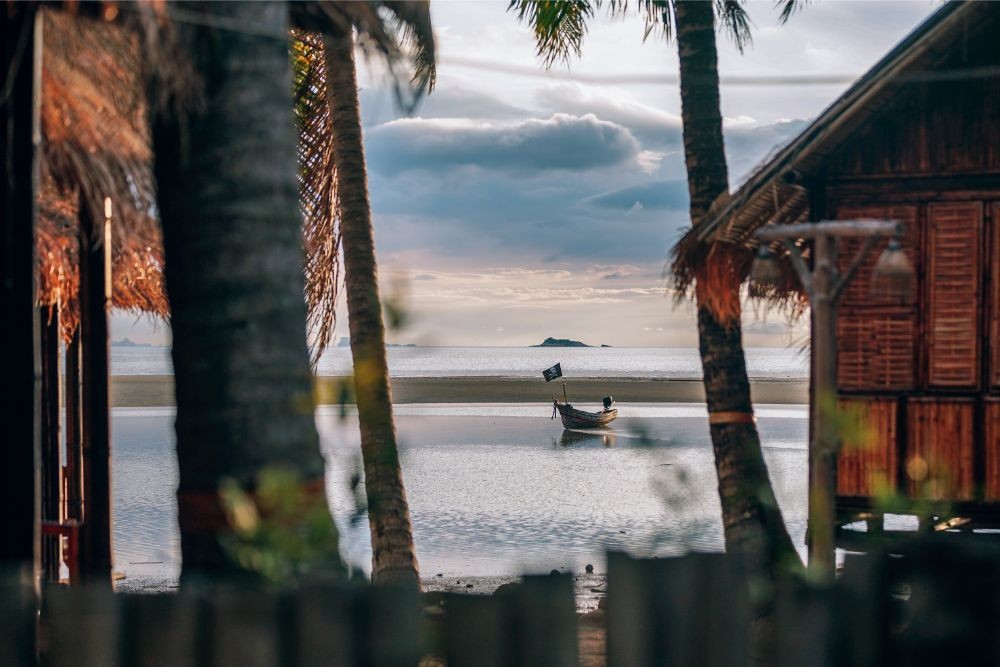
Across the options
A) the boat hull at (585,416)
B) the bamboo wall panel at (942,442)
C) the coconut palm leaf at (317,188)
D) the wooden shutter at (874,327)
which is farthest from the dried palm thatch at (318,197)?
the boat hull at (585,416)

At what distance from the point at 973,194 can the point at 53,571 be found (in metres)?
8.14

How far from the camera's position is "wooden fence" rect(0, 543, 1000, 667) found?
294 centimetres

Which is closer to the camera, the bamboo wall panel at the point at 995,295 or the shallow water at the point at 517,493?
the bamboo wall panel at the point at 995,295

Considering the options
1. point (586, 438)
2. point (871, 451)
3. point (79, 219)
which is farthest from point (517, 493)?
point (79, 219)

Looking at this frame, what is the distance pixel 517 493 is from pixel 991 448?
17725 mm

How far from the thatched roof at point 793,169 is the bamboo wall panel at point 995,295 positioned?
4.27 ft

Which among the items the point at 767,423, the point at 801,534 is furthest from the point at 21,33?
the point at 767,423

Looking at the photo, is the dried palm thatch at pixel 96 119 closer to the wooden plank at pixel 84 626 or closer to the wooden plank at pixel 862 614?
the wooden plank at pixel 84 626

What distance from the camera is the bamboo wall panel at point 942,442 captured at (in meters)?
8.17

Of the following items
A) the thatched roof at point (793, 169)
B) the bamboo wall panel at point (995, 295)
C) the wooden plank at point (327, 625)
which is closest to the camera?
the wooden plank at point (327, 625)

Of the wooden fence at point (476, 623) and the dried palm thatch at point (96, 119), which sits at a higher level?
the dried palm thatch at point (96, 119)

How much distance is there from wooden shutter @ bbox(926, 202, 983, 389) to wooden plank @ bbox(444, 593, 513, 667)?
6354mm

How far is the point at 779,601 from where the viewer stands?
3.22m

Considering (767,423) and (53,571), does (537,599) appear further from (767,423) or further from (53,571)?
(767,423)
